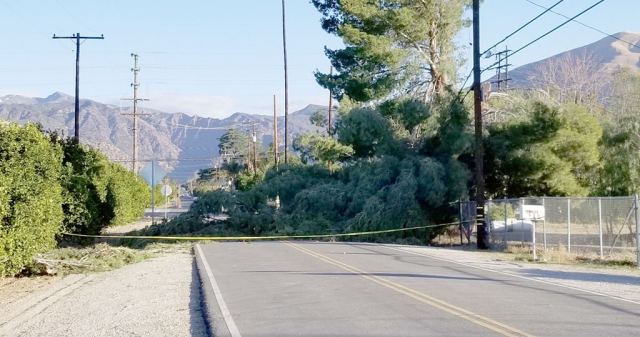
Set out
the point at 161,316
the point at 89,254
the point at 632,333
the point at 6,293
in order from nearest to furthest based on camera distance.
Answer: the point at 632,333, the point at 161,316, the point at 6,293, the point at 89,254

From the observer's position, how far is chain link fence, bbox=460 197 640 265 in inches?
899

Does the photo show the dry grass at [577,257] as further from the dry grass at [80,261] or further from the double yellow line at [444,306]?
the dry grass at [80,261]

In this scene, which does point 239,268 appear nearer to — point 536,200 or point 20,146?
point 20,146

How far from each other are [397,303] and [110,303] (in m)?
5.87

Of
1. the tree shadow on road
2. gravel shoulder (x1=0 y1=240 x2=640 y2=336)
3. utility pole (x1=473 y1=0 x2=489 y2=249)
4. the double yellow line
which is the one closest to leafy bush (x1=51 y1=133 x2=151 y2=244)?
gravel shoulder (x1=0 y1=240 x2=640 y2=336)

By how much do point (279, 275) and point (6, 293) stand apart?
24.3ft

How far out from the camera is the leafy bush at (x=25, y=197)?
63.8ft

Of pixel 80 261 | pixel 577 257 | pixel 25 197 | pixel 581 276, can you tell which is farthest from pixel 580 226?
pixel 25 197

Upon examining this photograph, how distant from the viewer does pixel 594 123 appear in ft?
113

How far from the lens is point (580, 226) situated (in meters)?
25.2

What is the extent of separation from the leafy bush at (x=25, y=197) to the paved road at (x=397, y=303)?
527 centimetres

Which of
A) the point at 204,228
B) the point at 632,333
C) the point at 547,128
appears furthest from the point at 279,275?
the point at 547,128

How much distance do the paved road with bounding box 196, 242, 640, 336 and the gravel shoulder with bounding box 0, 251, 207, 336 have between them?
560mm

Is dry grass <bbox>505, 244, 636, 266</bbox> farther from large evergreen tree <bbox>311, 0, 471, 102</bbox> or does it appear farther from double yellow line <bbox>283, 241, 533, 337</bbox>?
large evergreen tree <bbox>311, 0, 471, 102</bbox>
